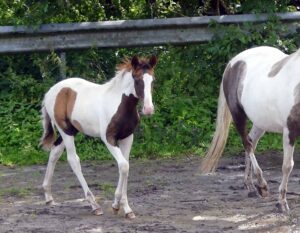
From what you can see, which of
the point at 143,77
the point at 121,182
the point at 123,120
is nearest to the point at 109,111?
the point at 123,120

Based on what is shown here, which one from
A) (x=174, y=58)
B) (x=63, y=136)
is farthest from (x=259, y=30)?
(x=63, y=136)

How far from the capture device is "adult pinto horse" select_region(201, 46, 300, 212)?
23.8 ft

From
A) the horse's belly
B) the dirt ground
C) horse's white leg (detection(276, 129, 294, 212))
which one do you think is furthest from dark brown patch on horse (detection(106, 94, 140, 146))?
horse's white leg (detection(276, 129, 294, 212))

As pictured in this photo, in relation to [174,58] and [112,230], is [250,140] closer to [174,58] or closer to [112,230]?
[112,230]

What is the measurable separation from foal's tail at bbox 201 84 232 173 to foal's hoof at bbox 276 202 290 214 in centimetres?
143

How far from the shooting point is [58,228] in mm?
6672

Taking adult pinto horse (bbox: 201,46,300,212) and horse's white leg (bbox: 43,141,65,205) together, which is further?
horse's white leg (bbox: 43,141,65,205)

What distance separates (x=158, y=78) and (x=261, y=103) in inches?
138

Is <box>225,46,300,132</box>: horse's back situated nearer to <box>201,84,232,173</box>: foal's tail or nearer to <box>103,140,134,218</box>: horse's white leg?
<box>201,84,232,173</box>: foal's tail

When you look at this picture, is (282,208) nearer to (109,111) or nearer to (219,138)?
(219,138)

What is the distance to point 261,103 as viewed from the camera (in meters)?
7.69

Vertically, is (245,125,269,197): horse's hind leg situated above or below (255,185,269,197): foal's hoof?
above

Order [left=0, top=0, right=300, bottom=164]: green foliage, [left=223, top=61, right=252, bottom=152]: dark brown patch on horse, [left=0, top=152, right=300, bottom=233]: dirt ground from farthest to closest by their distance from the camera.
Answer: [left=0, top=0, right=300, bottom=164]: green foliage → [left=223, top=61, right=252, bottom=152]: dark brown patch on horse → [left=0, top=152, right=300, bottom=233]: dirt ground

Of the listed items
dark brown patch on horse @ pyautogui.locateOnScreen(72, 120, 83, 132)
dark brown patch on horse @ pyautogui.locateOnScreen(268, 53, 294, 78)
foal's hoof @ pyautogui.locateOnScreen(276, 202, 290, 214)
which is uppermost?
dark brown patch on horse @ pyautogui.locateOnScreen(268, 53, 294, 78)
